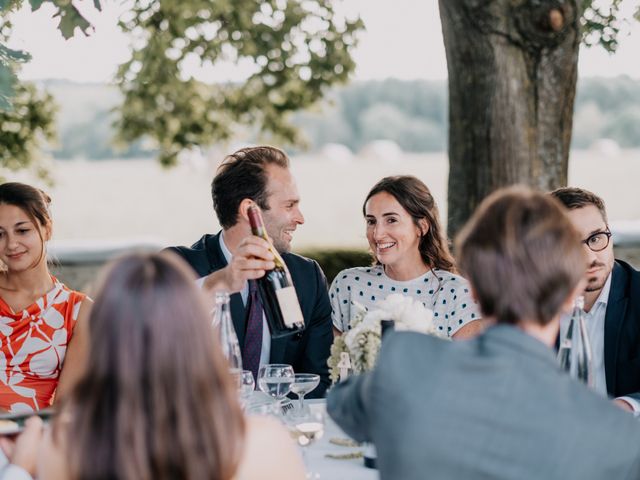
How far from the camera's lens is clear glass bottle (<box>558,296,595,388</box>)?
104 inches

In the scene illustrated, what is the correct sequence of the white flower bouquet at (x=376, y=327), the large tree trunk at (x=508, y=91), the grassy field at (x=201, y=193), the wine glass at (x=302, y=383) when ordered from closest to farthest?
the white flower bouquet at (x=376, y=327), the wine glass at (x=302, y=383), the large tree trunk at (x=508, y=91), the grassy field at (x=201, y=193)

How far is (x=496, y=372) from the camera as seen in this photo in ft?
5.83

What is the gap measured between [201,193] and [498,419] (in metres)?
30.1

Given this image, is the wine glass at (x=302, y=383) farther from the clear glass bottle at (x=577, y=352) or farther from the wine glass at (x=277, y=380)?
the clear glass bottle at (x=577, y=352)

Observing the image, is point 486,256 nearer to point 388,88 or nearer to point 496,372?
point 496,372

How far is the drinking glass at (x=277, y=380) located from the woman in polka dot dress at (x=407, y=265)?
4.25 ft

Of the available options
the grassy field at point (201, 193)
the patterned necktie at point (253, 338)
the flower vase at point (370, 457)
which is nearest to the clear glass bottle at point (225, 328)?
the flower vase at point (370, 457)

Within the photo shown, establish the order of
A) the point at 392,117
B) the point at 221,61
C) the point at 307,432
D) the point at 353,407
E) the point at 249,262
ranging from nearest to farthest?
the point at 353,407
the point at 307,432
the point at 249,262
the point at 221,61
the point at 392,117

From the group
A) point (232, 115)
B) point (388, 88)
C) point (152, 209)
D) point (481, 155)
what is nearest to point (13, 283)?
point (481, 155)

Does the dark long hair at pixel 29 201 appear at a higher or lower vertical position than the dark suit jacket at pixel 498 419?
higher

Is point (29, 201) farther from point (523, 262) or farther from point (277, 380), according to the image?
point (523, 262)

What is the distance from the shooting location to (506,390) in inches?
69.5

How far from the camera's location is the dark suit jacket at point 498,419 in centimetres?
175

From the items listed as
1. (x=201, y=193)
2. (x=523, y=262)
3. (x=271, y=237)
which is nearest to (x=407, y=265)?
(x=271, y=237)
